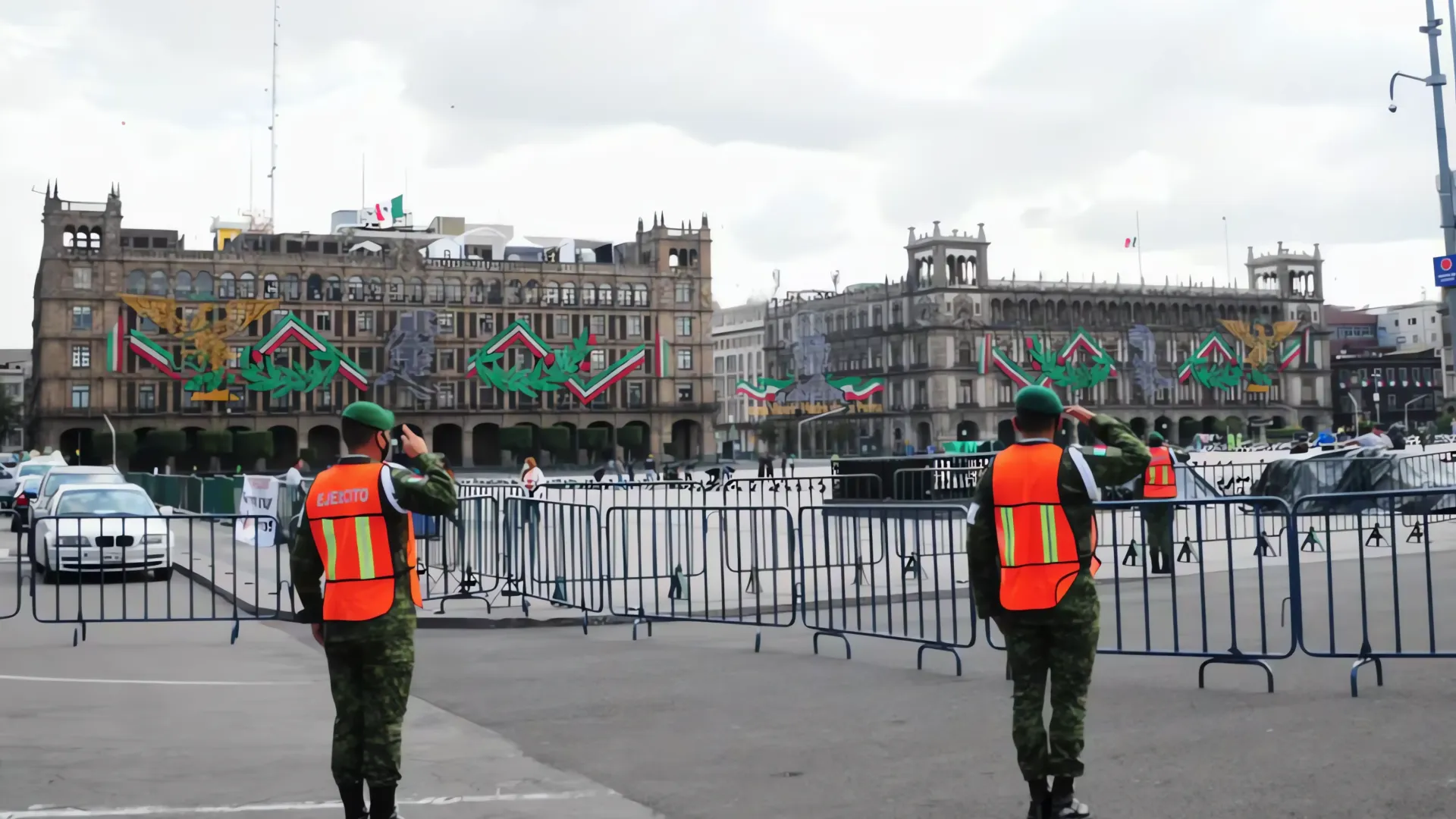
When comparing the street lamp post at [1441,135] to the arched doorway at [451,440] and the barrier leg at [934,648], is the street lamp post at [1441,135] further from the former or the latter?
the arched doorway at [451,440]

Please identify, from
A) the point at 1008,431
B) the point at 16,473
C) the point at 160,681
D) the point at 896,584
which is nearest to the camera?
the point at 160,681

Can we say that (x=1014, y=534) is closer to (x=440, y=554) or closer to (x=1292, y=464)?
(x=440, y=554)

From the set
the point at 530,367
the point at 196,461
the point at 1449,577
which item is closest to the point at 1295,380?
the point at 530,367

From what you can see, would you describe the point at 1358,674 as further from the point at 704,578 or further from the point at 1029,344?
the point at 1029,344

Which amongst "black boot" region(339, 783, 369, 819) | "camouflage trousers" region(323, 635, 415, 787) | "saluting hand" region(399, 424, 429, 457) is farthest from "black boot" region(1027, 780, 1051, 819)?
"saluting hand" region(399, 424, 429, 457)

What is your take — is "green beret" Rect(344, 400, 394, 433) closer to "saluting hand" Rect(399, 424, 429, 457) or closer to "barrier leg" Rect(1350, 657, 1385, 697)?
"saluting hand" Rect(399, 424, 429, 457)

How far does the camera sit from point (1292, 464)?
24719 millimetres

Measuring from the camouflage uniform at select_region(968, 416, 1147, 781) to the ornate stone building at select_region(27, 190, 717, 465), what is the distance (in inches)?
2687

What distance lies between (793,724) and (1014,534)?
102 inches

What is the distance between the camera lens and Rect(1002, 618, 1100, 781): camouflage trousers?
5.41 m

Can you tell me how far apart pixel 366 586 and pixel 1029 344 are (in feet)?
365

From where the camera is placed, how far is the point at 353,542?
5594 millimetres

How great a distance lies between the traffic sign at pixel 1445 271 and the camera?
70.0 ft

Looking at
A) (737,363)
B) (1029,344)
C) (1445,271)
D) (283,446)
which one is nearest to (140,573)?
(1445,271)
